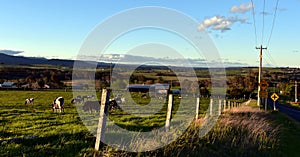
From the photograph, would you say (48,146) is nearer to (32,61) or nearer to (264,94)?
(264,94)

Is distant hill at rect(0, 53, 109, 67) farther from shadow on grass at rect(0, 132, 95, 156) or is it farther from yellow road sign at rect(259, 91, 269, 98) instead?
shadow on grass at rect(0, 132, 95, 156)

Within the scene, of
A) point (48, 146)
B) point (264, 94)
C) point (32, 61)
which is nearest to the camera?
point (48, 146)

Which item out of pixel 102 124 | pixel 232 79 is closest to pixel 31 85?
pixel 102 124

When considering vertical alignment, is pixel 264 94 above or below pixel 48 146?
above

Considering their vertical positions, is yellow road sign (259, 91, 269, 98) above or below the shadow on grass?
above

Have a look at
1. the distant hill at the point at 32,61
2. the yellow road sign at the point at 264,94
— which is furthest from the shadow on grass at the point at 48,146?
the distant hill at the point at 32,61

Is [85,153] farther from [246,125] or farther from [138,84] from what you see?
[138,84]

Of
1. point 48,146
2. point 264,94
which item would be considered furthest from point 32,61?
point 48,146

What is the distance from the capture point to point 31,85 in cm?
6738

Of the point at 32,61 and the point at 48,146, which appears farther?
the point at 32,61

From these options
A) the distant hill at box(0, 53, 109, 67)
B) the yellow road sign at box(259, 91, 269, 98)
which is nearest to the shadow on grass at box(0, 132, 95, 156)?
the yellow road sign at box(259, 91, 269, 98)

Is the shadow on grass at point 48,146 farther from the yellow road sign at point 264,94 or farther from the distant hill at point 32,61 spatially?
the distant hill at point 32,61

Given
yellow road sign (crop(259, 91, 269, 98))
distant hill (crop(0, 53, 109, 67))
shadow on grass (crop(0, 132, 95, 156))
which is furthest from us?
distant hill (crop(0, 53, 109, 67))

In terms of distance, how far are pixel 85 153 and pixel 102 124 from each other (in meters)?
0.77
